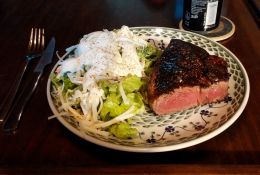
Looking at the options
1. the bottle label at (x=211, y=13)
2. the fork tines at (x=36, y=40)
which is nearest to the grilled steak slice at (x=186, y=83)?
the bottle label at (x=211, y=13)

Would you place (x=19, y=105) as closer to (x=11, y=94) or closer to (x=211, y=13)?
(x=11, y=94)

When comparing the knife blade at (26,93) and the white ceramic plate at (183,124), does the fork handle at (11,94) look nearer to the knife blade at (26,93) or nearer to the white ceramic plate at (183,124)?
→ the knife blade at (26,93)

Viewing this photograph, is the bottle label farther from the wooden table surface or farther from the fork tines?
the fork tines

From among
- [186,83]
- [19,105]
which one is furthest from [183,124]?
[19,105]

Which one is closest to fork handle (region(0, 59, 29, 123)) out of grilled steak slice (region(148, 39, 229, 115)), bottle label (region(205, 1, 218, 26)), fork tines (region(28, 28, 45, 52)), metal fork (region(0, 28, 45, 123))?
metal fork (region(0, 28, 45, 123))

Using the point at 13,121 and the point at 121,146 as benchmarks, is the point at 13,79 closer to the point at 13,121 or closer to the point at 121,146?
the point at 13,121
